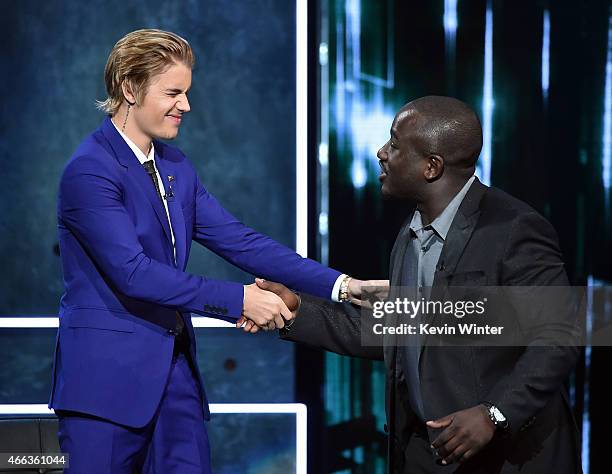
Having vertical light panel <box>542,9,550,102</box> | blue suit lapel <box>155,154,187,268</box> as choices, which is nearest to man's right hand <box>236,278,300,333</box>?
blue suit lapel <box>155,154,187,268</box>

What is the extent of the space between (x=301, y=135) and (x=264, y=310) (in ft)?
3.69

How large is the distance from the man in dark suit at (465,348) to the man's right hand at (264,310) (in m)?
0.40

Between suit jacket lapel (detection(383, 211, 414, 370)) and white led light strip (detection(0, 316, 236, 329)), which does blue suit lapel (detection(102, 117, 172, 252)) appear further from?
white led light strip (detection(0, 316, 236, 329))

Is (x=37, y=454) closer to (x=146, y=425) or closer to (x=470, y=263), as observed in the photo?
(x=146, y=425)

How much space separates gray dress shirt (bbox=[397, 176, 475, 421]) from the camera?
249 cm

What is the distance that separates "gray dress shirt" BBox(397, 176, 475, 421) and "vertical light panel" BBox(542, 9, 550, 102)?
4.70 ft

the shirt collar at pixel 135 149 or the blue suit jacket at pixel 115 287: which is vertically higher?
the shirt collar at pixel 135 149

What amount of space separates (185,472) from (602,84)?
2.19 meters

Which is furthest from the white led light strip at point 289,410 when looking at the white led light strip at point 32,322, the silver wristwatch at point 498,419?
the silver wristwatch at point 498,419

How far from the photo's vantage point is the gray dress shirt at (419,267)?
2492 mm

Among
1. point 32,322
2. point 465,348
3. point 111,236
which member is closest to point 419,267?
point 465,348

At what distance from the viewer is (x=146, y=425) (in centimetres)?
266

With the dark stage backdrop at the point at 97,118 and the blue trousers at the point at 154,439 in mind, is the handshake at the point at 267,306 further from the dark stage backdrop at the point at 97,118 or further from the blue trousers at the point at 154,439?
the dark stage backdrop at the point at 97,118

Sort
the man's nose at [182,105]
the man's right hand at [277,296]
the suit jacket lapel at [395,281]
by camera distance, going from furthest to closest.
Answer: the man's right hand at [277,296], the man's nose at [182,105], the suit jacket lapel at [395,281]
